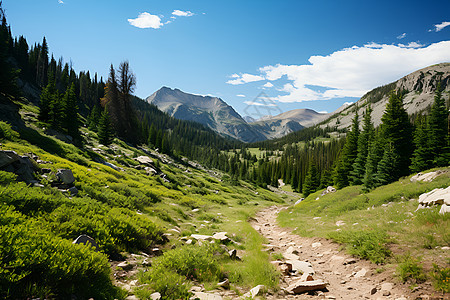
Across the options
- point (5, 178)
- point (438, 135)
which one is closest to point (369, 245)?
point (5, 178)

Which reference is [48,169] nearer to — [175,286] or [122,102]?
[175,286]

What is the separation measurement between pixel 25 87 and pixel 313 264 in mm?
99555

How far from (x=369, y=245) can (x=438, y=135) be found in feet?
131

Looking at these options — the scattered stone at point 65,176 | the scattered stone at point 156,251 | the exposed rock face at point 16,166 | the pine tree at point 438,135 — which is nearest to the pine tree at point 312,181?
the pine tree at point 438,135

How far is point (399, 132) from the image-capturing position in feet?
114

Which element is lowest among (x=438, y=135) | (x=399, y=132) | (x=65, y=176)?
(x=65, y=176)

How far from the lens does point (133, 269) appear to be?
20.4ft

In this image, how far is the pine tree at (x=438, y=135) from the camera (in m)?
31.8

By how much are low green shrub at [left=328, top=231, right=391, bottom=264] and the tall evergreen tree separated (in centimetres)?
3424

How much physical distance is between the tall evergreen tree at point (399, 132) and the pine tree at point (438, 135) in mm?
2951

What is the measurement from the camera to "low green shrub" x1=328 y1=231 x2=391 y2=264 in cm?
751

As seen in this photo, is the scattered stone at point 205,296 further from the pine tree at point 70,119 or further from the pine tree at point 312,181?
the pine tree at point 312,181

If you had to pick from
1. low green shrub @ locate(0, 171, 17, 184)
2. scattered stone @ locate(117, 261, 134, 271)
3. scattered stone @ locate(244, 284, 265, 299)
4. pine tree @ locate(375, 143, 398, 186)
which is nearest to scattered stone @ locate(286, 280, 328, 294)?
scattered stone @ locate(244, 284, 265, 299)

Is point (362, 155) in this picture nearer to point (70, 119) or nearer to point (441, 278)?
point (441, 278)
